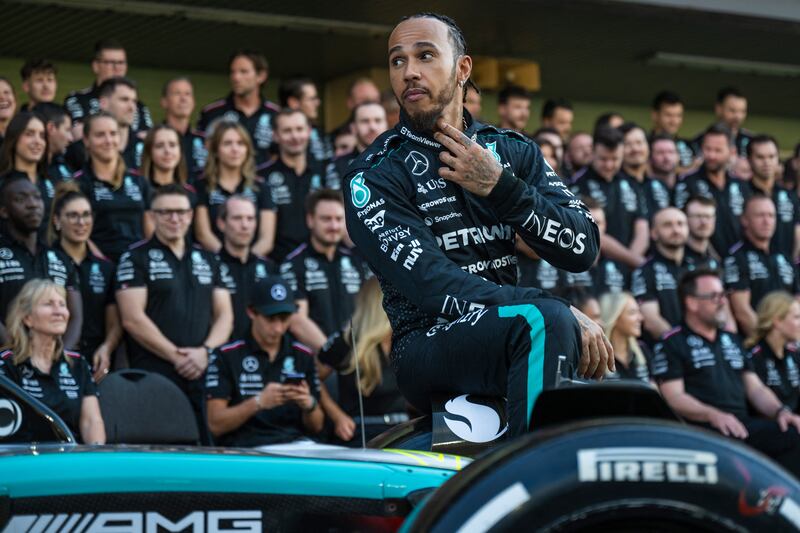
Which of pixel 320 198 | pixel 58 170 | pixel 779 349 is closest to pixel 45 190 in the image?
pixel 58 170

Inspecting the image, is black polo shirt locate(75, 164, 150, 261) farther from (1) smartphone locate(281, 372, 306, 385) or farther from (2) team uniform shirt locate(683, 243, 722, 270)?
(2) team uniform shirt locate(683, 243, 722, 270)

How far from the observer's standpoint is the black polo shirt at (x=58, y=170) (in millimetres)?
8984

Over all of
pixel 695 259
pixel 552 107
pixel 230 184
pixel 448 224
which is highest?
pixel 552 107

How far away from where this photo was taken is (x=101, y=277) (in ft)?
27.8

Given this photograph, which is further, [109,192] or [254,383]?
[109,192]

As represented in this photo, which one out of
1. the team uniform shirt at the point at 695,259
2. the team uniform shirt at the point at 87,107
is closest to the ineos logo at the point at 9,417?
the team uniform shirt at the point at 87,107

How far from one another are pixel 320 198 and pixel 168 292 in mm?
1416

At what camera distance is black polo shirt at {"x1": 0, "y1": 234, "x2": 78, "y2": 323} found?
26.3 feet

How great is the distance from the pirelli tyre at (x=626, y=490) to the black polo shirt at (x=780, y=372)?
814 cm

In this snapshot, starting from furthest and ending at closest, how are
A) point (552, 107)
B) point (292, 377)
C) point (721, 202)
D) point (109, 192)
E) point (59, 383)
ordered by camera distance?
1. point (552, 107)
2. point (721, 202)
3. point (109, 192)
4. point (292, 377)
5. point (59, 383)

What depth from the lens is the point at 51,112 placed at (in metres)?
9.35

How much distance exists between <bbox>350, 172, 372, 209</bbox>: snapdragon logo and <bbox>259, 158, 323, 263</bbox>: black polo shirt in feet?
19.2

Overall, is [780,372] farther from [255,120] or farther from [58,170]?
[58,170]

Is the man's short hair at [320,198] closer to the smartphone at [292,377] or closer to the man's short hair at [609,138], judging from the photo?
the smartphone at [292,377]
